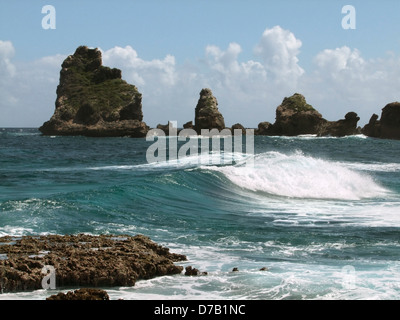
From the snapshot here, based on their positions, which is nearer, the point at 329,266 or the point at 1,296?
the point at 1,296

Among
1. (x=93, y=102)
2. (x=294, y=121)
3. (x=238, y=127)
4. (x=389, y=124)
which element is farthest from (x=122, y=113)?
(x=389, y=124)

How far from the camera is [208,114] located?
112 metres

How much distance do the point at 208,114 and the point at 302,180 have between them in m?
88.5

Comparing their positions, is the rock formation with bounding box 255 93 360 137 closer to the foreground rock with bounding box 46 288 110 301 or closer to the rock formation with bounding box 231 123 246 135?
the rock formation with bounding box 231 123 246 135

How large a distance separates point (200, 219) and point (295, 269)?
6102 millimetres

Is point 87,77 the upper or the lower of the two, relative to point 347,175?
upper

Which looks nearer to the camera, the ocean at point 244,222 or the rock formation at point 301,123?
the ocean at point 244,222

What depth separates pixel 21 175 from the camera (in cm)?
2531

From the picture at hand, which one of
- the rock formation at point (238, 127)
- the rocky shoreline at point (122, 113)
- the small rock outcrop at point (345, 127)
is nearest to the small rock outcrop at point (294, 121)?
the rocky shoreline at point (122, 113)

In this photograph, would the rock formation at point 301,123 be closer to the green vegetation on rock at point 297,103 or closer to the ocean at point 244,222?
the green vegetation on rock at point 297,103

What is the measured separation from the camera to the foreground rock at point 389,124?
103188 millimetres

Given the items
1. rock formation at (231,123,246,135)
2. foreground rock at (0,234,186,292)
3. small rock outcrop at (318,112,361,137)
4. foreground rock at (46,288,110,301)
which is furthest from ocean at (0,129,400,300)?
rock formation at (231,123,246,135)
